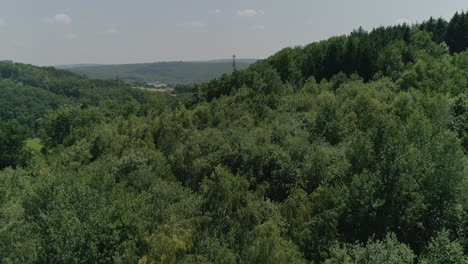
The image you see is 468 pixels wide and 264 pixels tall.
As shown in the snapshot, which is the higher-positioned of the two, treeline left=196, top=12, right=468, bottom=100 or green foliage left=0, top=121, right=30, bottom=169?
treeline left=196, top=12, right=468, bottom=100

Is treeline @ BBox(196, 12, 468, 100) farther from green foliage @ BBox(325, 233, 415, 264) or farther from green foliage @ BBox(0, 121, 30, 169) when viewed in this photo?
green foliage @ BBox(325, 233, 415, 264)

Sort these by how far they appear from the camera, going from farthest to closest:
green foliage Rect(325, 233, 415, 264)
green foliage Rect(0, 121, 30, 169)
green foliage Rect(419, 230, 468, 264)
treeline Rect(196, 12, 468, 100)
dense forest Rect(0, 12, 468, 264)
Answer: green foliage Rect(0, 121, 30, 169), treeline Rect(196, 12, 468, 100), dense forest Rect(0, 12, 468, 264), green foliage Rect(325, 233, 415, 264), green foliage Rect(419, 230, 468, 264)

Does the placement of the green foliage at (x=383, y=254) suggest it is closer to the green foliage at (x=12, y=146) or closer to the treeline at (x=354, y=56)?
the treeline at (x=354, y=56)

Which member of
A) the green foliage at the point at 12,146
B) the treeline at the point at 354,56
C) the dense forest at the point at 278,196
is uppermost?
the treeline at the point at 354,56

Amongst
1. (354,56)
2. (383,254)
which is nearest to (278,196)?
(383,254)

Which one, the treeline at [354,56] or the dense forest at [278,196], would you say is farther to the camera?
the treeline at [354,56]

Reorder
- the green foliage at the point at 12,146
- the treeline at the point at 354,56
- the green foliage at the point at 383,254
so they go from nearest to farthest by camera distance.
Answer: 1. the green foliage at the point at 383,254
2. the treeline at the point at 354,56
3. the green foliage at the point at 12,146

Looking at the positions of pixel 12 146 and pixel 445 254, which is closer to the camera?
pixel 445 254

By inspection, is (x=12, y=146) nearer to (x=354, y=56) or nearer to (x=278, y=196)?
(x=278, y=196)

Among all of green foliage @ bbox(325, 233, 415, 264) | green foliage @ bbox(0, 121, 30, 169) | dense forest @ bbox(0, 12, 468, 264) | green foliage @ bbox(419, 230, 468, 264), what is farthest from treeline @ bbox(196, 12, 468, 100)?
green foliage @ bbox(325, 233, 415, 264)

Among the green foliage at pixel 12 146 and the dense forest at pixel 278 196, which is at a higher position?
the dense forest at pixel 278 196

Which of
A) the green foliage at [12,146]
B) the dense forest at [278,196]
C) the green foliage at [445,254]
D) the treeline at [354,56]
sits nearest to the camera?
the green foliage at [445,254]

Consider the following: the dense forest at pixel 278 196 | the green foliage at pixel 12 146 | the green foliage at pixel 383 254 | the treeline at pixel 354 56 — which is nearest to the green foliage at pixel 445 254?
the dense forest at pixel 278 196

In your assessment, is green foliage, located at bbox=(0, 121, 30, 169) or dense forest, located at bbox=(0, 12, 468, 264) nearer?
dense forest, located at bbox=(0, 12, 468, 264)
